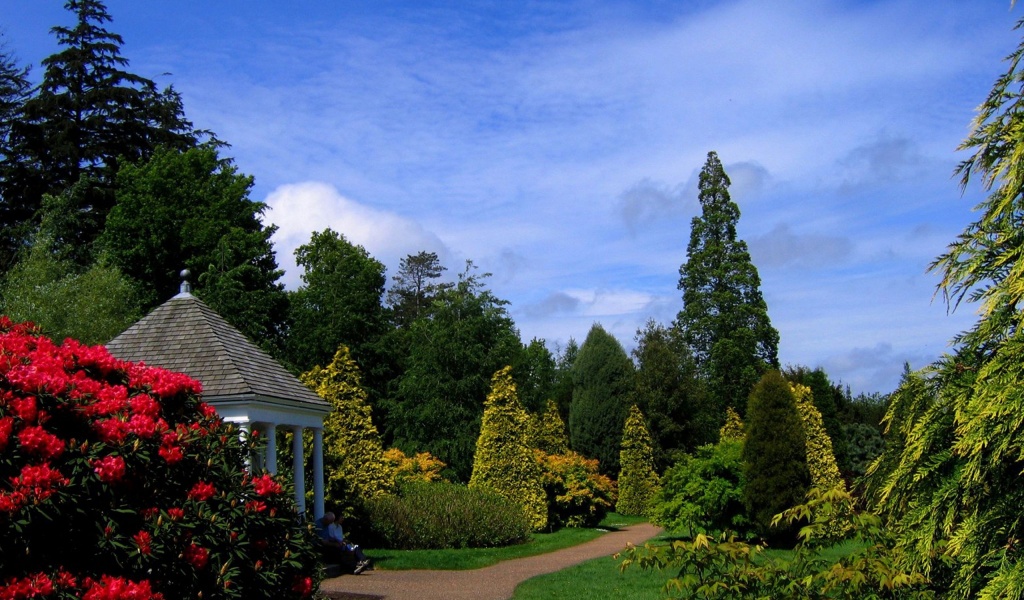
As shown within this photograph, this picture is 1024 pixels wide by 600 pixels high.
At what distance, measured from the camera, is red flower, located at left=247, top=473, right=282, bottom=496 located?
5.46 metres

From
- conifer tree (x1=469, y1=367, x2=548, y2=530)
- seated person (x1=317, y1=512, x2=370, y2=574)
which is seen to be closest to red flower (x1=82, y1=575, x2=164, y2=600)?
seated person (x1=317, y1=512, x2=370, y2=574)

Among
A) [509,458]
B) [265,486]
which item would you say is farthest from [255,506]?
[509,458]

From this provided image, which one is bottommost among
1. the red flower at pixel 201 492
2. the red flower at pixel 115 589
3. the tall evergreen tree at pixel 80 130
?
the red flower at pixel 115 589

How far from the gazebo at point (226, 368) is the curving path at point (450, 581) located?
57.1 inches

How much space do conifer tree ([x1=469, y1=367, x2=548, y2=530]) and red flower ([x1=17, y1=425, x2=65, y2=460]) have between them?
689 inches

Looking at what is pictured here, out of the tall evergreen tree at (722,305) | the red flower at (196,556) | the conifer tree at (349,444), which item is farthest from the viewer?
the tall evergreen tree at (722,305)

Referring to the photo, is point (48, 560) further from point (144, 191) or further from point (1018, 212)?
point (144, 191)

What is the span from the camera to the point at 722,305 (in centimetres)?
3672

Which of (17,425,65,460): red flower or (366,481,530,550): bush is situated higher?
(17,425,65,460): red flower

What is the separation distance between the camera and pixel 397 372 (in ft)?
110

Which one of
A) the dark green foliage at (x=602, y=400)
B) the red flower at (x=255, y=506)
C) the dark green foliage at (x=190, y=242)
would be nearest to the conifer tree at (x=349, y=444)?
the dark green foliage at (x=190, y=242)

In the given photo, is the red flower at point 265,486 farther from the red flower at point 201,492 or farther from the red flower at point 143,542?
the red flower at point 143,542

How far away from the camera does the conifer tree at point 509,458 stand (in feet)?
Answer: 70.6

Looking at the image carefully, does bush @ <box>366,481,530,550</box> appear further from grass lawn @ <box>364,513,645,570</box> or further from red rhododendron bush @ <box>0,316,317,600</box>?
red rhododendron bush @ <box>0,316,317,600</box>
